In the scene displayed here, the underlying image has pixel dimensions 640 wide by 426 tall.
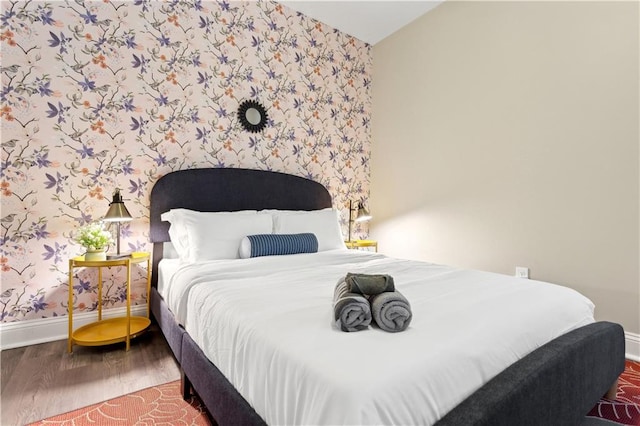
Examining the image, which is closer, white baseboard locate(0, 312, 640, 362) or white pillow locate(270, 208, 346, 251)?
white baseboard locate(0, 312, 640, 362)

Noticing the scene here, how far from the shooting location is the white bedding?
82 cm

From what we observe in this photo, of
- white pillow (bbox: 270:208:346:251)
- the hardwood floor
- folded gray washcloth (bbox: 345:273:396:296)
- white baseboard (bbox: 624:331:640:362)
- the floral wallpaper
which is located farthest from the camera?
white pillow (bbox: 270:208:346:251)

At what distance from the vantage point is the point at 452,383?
35.9 inches

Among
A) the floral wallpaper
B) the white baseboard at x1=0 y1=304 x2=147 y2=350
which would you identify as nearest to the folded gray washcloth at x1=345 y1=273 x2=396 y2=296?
the floral wallpaper

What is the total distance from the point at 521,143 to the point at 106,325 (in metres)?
3.41

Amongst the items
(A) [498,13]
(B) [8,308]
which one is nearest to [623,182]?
(A) [498,13]

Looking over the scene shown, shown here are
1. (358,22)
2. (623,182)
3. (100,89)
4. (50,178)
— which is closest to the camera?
(623,182)

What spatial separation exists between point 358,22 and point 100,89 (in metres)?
2.57

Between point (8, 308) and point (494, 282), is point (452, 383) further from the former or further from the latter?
point (8, 308)

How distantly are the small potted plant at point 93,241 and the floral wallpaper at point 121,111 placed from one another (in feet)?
0.84

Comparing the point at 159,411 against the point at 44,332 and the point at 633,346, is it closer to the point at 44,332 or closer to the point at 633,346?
the point at 44,332

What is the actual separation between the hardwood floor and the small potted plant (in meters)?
0.62

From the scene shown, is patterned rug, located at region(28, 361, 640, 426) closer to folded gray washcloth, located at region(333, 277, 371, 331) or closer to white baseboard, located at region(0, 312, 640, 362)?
white baseboard, located at region(0, 312, 640, 362)

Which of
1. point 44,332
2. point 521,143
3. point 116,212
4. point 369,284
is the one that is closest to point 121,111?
point 116,212
